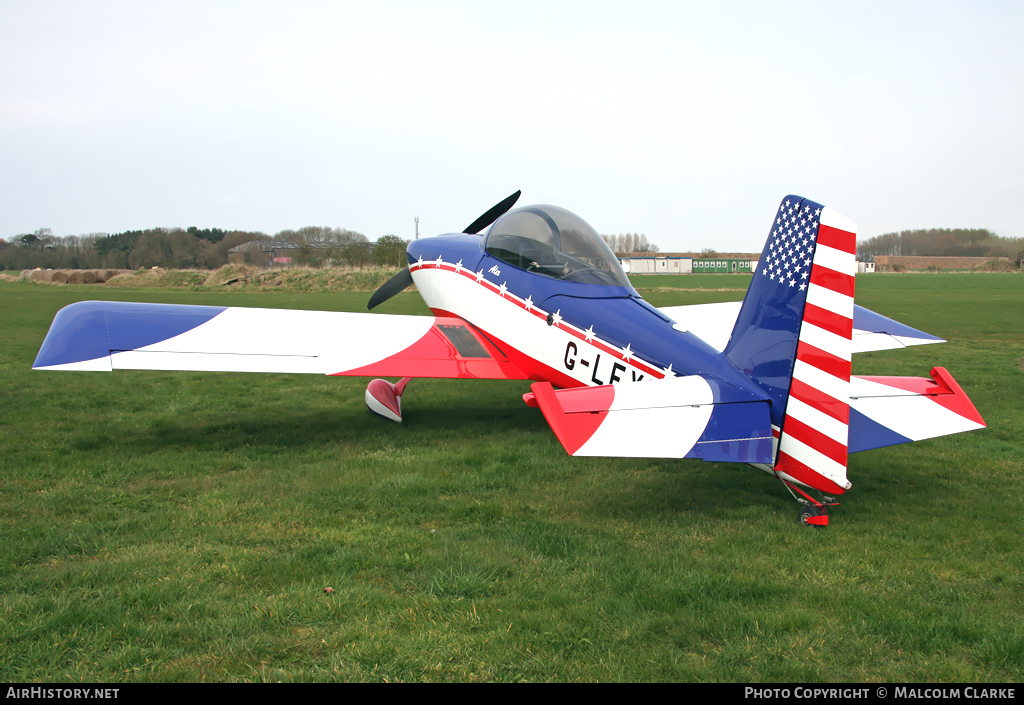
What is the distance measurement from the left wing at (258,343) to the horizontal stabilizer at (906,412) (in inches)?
130

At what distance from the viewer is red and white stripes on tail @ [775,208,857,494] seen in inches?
152

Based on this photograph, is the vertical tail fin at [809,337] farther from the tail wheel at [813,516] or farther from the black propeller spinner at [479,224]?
the black propeller spinner at [479,224]

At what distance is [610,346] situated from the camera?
18.1 ft

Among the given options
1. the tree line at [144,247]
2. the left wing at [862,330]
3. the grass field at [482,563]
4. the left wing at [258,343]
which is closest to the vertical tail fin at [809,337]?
the grass field at [482,563]

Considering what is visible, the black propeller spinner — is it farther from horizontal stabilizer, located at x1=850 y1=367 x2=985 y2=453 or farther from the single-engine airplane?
horizontal stabilizer, located at x1=850 y1=367 x2=985 y2=453

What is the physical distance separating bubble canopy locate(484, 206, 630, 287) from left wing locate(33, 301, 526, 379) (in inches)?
40.6

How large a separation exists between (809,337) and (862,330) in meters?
4.14

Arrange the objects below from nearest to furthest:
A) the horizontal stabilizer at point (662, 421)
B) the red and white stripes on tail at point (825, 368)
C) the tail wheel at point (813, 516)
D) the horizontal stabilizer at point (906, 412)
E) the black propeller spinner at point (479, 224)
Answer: the horizontal stabilizer at point (662, 421) < the red and white stripes on tail at point (825, 368) < the horizontal stabilizer at point (906, 412) < the tail wheel at point (813, 516) < the black propeller spinner at point (479, 224)

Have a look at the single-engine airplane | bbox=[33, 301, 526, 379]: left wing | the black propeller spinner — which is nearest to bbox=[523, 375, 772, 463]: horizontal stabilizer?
the single-engine airplane

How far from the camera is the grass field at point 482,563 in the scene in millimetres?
2736

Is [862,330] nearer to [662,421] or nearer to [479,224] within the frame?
[662,421]

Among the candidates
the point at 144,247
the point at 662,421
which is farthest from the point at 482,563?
the point at 144,247

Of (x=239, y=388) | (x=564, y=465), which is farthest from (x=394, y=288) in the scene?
(x=564, y=465)
